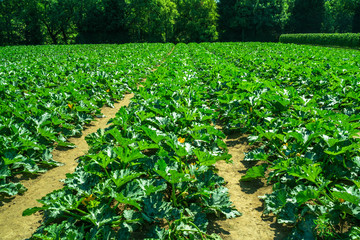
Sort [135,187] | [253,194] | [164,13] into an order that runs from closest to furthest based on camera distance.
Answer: [135,187] < [253,194] < [164,13]

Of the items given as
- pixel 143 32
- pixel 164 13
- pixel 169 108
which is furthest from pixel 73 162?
pixel 143 32

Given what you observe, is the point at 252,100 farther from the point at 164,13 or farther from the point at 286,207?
the point at 164,13

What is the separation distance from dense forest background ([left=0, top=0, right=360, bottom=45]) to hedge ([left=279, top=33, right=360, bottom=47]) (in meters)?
14.5

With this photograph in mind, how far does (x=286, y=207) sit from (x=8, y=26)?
221 ft

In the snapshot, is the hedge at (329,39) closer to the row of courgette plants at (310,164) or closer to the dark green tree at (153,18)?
the dark green tree at (153,18)

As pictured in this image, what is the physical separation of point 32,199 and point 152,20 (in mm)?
55235

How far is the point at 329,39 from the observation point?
39.1 meters

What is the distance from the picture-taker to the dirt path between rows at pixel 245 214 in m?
2.79

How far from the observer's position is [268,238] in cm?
273

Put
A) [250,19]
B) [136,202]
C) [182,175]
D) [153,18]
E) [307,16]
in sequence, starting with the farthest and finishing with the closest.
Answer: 1. [307,16]
2. [250,19]
3. [153,18]
4. [136,202]
5. [182,175]

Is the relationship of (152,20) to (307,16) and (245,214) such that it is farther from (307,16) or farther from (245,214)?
(245,214)

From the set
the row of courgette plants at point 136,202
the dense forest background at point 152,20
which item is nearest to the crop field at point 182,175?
the row of courgette plants at point 136,202

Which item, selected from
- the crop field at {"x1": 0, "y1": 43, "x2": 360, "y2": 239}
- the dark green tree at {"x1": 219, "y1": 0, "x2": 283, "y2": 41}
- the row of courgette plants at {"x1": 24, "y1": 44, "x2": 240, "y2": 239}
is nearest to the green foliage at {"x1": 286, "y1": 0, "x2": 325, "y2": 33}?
the dark green tree at {"x1": 219, "y1": 0, "x2": 283, "y2": 41}

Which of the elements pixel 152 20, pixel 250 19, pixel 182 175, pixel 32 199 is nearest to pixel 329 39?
pixel 250 19
